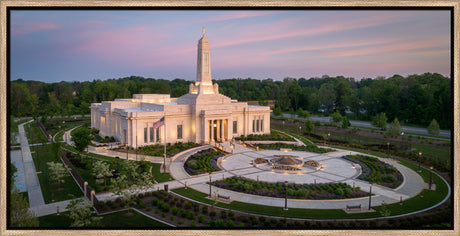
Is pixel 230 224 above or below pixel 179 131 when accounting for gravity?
below

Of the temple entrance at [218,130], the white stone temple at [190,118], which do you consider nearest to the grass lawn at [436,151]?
the white stone temple at [190,118]

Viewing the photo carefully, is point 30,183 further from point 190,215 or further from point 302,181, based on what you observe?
point 302,181

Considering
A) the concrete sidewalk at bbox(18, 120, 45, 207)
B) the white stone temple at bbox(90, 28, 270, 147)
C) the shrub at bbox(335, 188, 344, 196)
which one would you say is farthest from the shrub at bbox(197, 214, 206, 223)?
the white stone temple at bbox(90, 28, 270, 147)


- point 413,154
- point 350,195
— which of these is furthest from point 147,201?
point 413,154

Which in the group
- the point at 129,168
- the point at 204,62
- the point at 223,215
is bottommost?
the point at 223,215

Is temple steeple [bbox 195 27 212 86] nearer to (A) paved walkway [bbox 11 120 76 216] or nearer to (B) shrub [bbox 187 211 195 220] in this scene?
(A) paved walkway [bbox 11 120 76 216]

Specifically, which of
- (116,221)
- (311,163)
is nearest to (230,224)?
(116,221)

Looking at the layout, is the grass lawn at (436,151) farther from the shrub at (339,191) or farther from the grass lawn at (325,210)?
the shrub at (339,191)
